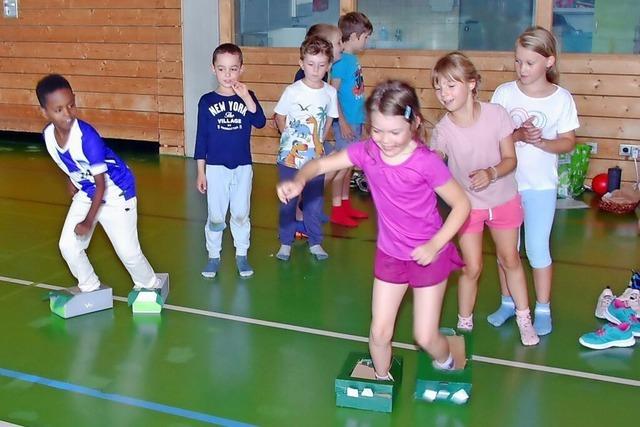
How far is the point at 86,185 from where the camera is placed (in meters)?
4.29

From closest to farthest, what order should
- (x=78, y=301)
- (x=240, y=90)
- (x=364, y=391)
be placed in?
A: 1. (x=364, y=391)
2. (x=78, y=301)
3. (x=240, y=90)

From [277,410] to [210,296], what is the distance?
4.92ft

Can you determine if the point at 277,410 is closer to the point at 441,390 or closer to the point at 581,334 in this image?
the point at 441,390

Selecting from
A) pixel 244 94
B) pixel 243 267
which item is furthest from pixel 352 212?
pixel 244 94

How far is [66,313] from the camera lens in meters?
4.47

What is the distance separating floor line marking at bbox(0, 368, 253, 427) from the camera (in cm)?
339

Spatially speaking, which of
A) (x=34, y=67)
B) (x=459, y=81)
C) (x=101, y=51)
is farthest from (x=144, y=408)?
(x=34, y=67)

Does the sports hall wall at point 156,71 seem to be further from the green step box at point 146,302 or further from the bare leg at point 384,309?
the bare leg at point 384,309

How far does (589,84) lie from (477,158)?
13.9 ft

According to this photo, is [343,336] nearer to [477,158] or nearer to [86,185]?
[477,158]

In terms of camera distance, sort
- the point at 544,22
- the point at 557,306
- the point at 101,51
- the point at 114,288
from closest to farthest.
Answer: the point at 557,306 < the point at 114,288 < the point at 544,22 < the point at 101,51

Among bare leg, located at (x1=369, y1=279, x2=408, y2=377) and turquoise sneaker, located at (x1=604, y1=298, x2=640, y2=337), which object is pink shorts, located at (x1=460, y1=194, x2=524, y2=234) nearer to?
bare leg, located at (x1=369, y1=279, x2=408, y2=377)

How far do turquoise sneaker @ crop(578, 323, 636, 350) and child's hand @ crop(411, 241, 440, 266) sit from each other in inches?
59.1

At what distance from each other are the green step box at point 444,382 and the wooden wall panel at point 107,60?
6380mm
